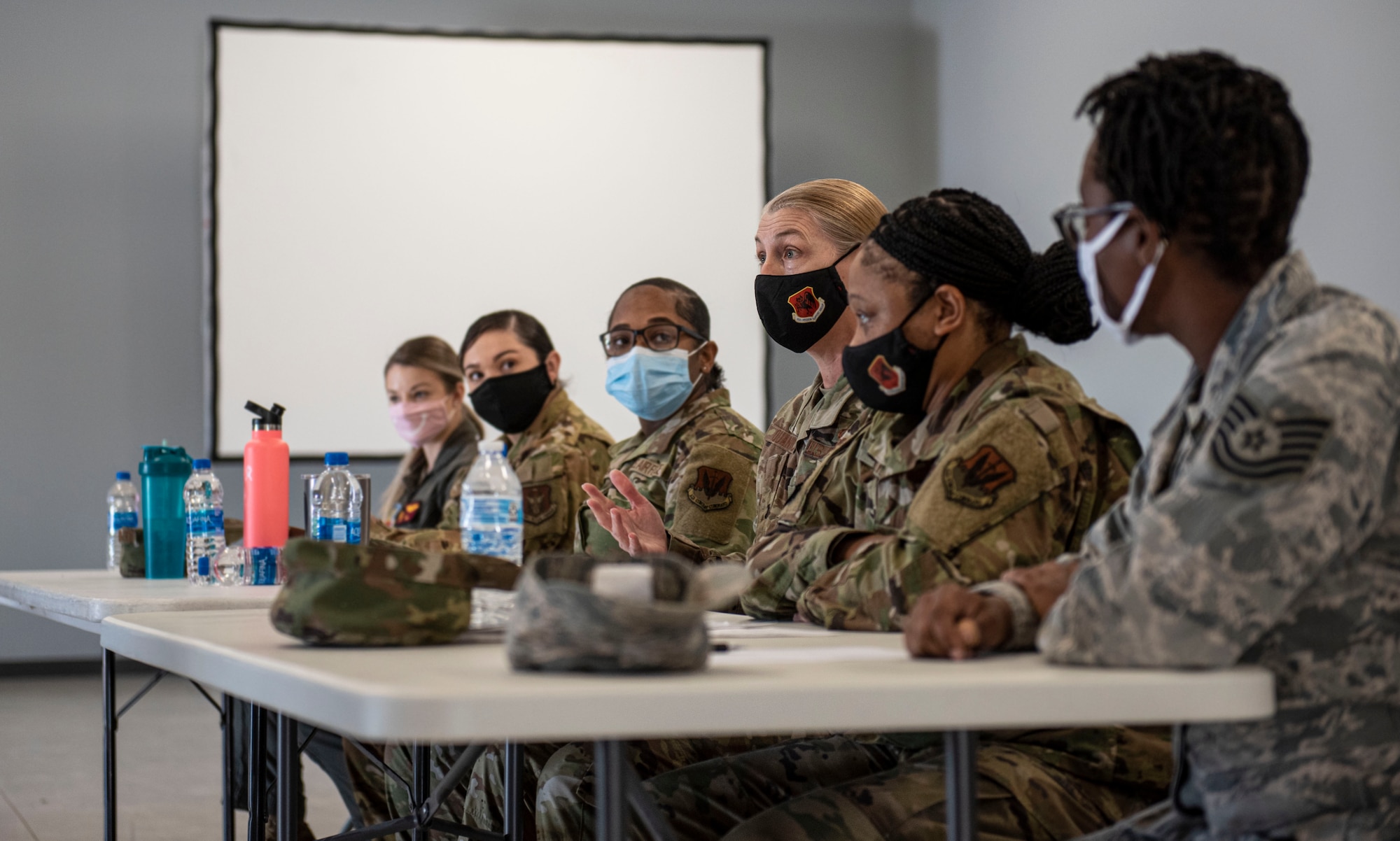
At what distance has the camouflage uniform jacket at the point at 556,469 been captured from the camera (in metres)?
3.50

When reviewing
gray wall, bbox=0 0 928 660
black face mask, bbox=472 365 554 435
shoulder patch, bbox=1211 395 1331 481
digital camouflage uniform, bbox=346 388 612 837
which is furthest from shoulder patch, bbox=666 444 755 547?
gray wall, bbox=0 0 928 660

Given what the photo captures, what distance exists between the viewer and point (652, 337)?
3188 mm

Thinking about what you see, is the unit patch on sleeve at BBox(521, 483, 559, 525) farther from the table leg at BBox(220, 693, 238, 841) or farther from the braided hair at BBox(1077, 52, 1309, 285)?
the braided hair at BBox(1077, 52, 1309, 285)

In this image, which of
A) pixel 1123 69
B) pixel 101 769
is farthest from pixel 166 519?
pixel 1123 69

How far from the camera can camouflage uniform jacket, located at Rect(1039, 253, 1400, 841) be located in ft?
3.91

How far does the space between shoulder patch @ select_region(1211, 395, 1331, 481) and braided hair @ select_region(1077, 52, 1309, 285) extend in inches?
8.9

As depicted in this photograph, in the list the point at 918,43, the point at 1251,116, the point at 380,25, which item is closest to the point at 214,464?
the point at 380,25

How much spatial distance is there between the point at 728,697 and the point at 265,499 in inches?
79.1

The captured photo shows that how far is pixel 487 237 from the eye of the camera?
6.65 m

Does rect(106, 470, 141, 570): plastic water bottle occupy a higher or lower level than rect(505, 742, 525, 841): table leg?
higher

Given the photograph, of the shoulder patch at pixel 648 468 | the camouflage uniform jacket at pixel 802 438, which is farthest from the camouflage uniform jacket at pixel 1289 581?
the shoulder patch at pixel 648 468

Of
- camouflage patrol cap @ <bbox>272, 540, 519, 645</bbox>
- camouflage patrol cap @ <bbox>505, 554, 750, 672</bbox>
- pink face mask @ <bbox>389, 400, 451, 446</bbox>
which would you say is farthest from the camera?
pink face mask @ <bbox>389, 400, 451, 446</bbox>

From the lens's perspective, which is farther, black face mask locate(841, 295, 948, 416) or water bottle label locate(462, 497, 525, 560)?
water bottle label locate(462, 497, 525, 560)

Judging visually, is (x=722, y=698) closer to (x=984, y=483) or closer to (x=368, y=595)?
(x=368, y=595)
